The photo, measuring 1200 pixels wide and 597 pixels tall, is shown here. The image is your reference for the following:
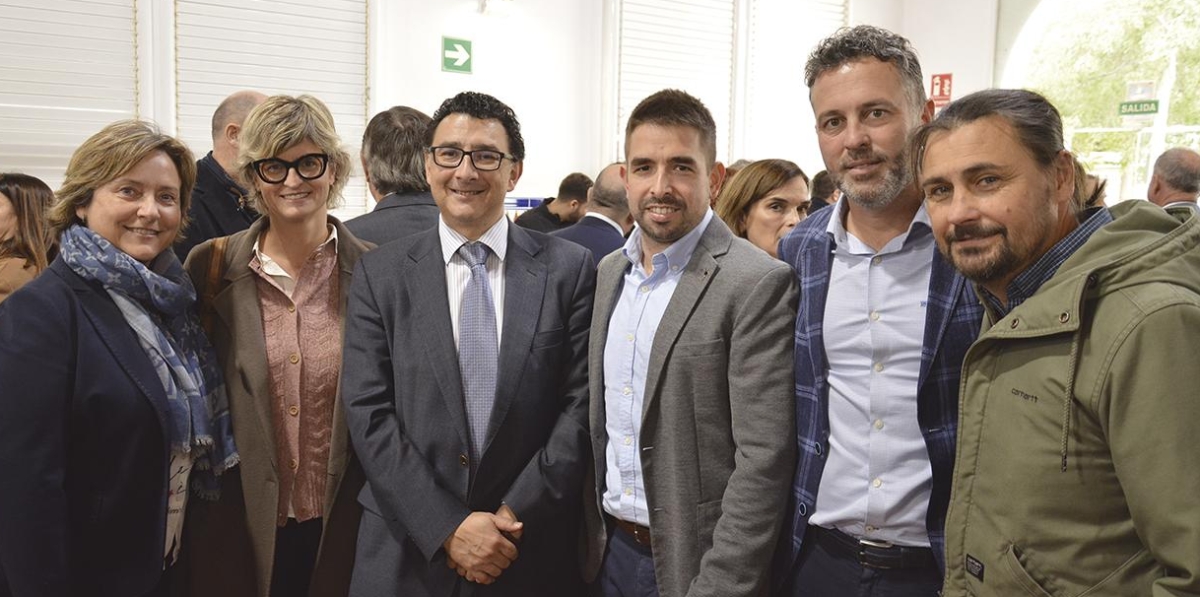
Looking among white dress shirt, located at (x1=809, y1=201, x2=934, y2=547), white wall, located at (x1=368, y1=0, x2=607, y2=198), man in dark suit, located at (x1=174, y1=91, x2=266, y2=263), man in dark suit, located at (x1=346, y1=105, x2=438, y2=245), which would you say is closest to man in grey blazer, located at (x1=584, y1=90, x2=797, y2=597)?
white dress shirt, located at (x1=809, y1=201, x2=934, y2=547)

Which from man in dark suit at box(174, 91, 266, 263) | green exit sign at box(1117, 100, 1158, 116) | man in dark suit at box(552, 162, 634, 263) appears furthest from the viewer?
green exit sign at box(1117, 100, 1158, 116)

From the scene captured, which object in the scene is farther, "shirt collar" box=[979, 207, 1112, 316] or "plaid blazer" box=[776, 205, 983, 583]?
"plaid blazer" box=[776, 205, 983, 583]

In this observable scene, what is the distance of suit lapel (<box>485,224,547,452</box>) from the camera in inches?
85.3

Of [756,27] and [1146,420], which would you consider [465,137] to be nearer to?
[1146,420]

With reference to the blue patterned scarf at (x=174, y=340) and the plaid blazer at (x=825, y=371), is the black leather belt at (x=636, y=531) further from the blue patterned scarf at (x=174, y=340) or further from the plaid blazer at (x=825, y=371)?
the blue patterned scarf at (x=174, y=340)

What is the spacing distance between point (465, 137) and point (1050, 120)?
1441mm

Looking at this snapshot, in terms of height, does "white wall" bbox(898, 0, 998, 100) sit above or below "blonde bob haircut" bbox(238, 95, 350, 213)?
above

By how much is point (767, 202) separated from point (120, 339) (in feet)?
8.20

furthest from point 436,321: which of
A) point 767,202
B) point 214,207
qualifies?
point 214,207

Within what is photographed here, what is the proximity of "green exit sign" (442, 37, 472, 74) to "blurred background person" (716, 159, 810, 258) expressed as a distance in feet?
11.7

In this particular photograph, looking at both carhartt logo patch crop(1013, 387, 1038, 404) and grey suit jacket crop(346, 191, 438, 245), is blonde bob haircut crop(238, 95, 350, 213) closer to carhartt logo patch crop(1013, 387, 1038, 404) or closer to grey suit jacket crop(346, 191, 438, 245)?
grey suit jacket crop(346, 191, 438, 245)

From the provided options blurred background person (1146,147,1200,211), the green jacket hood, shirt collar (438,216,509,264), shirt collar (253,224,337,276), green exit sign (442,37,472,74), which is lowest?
shirt collar (253,224,337,276)

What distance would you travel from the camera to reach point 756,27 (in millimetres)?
7809

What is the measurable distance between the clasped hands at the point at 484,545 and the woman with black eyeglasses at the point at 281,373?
44 cm
